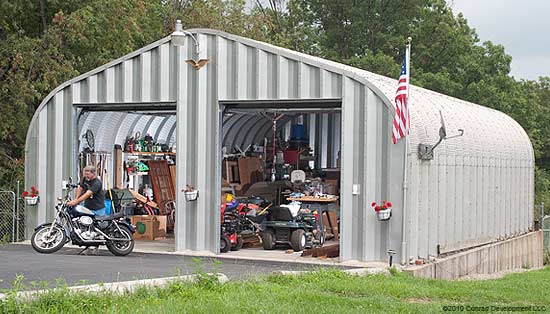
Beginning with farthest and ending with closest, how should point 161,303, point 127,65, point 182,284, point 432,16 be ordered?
point 432,16 → point 127,65 → point 182,284 → point 161,303

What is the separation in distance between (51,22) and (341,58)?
18.5 metres

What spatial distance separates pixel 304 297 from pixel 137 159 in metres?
11.8

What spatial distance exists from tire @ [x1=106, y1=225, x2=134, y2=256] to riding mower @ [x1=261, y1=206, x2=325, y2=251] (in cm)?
279

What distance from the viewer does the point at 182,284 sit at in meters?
9.91

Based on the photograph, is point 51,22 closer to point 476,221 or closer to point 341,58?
point 476,221

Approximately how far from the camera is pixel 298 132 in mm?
22812

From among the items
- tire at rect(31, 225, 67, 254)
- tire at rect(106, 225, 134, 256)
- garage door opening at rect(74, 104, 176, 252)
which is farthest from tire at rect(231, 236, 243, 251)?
tire at rect(31, 225, 67, 254)

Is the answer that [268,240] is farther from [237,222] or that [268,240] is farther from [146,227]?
[146,227]

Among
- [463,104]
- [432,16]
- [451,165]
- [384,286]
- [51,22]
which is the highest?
[432,16]

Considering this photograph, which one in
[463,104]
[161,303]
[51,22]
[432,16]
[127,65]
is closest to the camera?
[161,303]

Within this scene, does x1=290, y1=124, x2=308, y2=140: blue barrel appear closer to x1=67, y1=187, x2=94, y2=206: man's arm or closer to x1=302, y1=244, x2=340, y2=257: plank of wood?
x1=302, y1=244, x2=340, y2=257: plank of wood

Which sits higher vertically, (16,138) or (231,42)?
(231,42)

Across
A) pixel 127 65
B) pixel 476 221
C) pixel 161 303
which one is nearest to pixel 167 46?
pixel 127 65

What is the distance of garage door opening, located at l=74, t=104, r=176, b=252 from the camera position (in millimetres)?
18594
